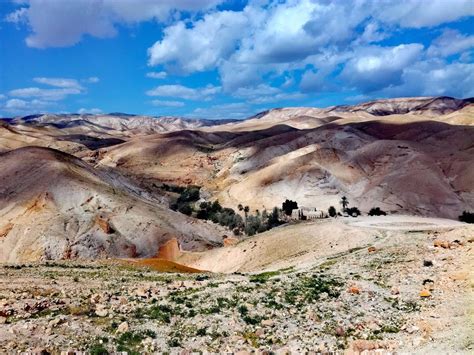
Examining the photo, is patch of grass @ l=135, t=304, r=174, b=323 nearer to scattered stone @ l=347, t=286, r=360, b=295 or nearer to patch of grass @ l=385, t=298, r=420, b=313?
scattered stone @ l=347, t=286, r=360, b=295

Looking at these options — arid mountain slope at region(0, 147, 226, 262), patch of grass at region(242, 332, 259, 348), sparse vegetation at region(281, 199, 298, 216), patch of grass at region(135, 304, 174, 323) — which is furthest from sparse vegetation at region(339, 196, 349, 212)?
patch of grass at region(242, 332, 259, 348)

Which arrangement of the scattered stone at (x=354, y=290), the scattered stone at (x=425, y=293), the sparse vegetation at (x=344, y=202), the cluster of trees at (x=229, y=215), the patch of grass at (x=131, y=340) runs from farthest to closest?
the sparse vegetation at (x=344, y=202) < the cluster of trees at (x=229, y=215) < the scattered stone at (x=354, y=290) < the scattered stone at (x=425, y=293) < the patch of grass at (x=131, y=340)

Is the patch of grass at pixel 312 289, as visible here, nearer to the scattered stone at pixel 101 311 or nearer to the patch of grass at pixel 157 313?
the patch of grass at pixel 157 313

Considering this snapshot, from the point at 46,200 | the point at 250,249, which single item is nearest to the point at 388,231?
the point at 250,249

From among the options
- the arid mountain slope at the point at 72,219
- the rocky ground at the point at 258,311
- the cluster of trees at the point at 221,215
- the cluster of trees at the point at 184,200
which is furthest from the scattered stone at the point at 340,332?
the cluster of trees at the point at 184,200

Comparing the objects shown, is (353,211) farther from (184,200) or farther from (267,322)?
(267,322)

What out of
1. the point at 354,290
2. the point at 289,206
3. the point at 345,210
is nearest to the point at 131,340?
the point at 354,290
